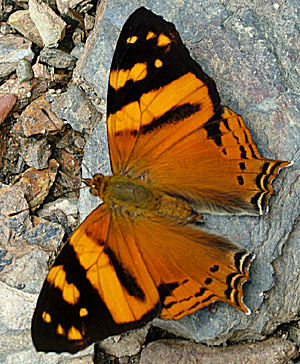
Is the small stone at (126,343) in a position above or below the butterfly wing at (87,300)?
below

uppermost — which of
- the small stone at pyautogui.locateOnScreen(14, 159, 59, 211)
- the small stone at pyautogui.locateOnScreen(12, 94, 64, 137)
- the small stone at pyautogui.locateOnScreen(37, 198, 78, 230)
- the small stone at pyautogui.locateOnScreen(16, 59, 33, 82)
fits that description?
the small stone at pyautogui.locateOnScreen(16, 59, 33, 82)

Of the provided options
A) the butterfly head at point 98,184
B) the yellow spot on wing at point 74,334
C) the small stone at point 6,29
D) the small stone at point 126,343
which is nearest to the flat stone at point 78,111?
the butterfly head at point 98,184

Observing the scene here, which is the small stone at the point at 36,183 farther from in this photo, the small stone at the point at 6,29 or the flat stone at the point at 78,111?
the small stone at the point at 6,29

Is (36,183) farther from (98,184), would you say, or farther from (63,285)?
(63,285)

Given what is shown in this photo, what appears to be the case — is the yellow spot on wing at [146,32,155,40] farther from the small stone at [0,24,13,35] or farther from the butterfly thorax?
the small stone at [0,24,13,35]

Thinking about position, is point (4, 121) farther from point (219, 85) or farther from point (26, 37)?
point (219, 85)

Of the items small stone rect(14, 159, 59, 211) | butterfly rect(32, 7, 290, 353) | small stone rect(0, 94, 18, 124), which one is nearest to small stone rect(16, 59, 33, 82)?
small stone rect(0, 94, 18, 124)

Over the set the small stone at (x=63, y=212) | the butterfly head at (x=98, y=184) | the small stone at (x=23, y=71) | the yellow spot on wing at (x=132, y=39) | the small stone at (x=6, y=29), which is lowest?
the small stone at (x=63, y=212)
